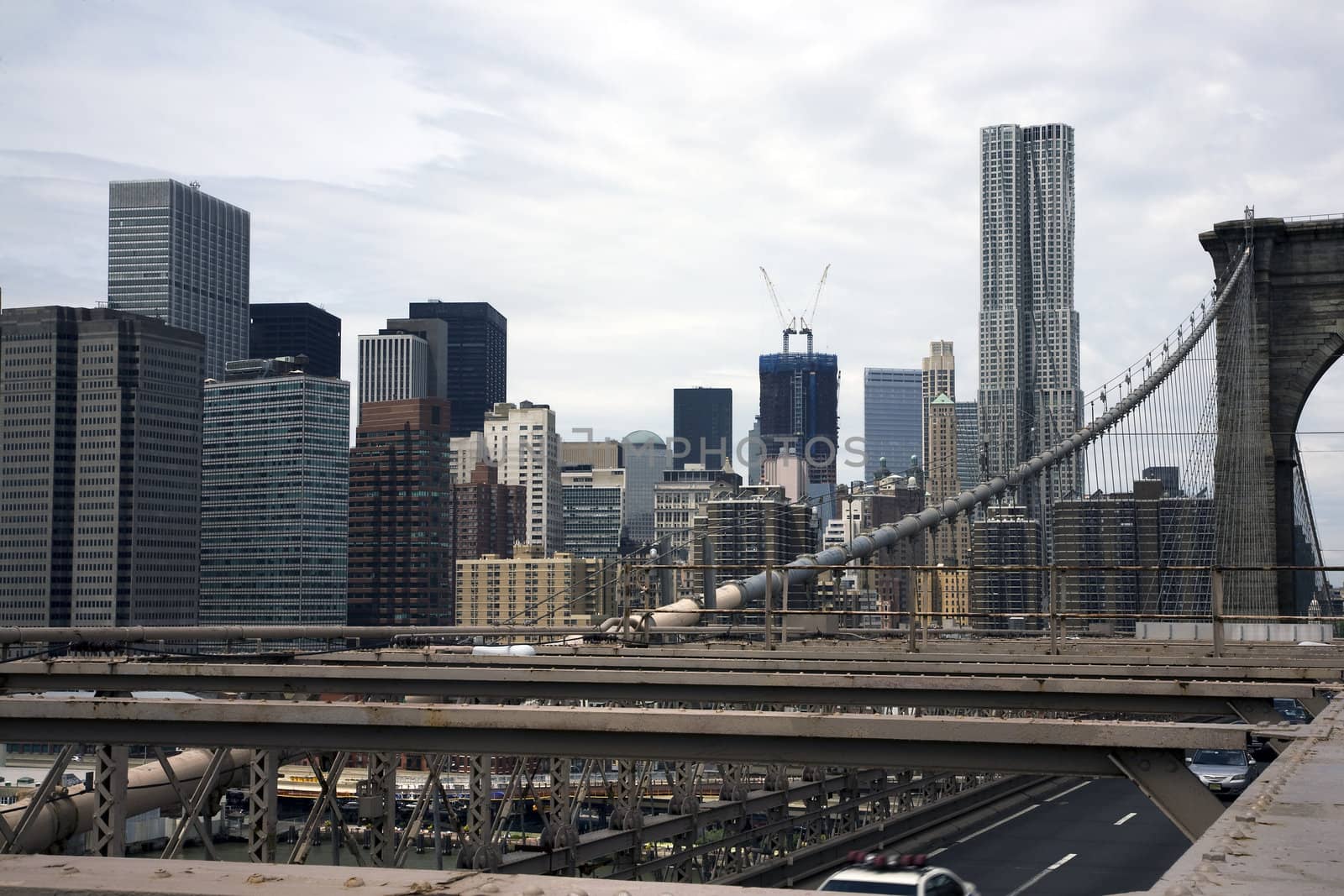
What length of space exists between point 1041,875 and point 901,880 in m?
10.7

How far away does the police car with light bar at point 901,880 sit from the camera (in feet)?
51.7

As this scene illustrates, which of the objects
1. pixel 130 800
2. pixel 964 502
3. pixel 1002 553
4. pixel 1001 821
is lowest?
pixel 1001 821

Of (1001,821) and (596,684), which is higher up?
(596,684)

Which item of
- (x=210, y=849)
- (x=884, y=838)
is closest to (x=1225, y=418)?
(x=884, y=838)

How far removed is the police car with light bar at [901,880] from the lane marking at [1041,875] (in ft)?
23.5

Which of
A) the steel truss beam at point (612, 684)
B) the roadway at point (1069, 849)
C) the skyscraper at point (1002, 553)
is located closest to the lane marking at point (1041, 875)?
the roadway at point (1069, 849)

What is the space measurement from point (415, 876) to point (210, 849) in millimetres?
9245

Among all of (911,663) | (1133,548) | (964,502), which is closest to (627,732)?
(911,663)

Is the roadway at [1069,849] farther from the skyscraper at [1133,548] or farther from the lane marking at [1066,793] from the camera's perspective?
the skyscraper at [1133,548]

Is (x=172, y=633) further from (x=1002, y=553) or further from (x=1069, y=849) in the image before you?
(x=1002, y=553)

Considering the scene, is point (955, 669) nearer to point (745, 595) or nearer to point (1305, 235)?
point (1305, 235)

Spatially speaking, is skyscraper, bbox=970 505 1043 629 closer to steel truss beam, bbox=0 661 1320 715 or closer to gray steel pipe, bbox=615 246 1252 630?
A: gray steel pipe, bbox=615 246 1252 630

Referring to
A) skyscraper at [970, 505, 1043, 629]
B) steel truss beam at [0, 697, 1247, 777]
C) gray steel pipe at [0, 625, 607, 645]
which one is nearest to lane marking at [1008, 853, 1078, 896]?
gray steel pipe at [0, 625, 607, 645]

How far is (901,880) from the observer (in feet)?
52.9
